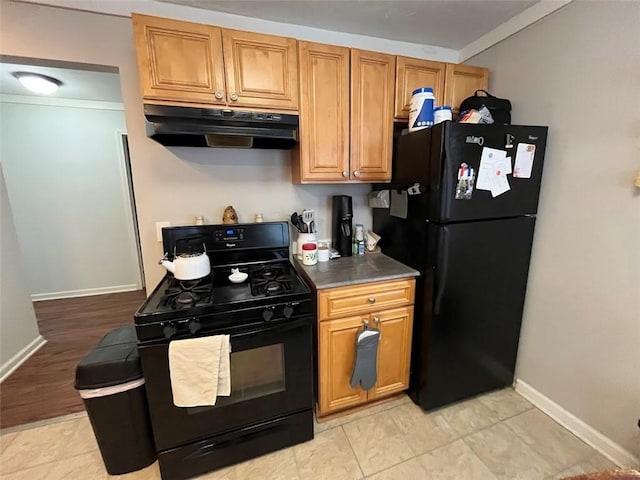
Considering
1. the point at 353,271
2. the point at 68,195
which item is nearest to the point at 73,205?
the point at 68,195

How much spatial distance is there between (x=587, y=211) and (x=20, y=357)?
4.30 m

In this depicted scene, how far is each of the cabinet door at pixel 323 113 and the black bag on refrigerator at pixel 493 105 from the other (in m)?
0.78

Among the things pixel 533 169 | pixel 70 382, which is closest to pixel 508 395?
pixel 533 169

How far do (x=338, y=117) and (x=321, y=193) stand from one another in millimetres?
579

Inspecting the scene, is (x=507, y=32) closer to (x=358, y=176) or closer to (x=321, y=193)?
(x=358, y=176)

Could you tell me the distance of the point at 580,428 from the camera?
5.25ft

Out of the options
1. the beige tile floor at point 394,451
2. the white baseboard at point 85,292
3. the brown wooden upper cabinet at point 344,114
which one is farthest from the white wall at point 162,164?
the white baseboard at point 85,292

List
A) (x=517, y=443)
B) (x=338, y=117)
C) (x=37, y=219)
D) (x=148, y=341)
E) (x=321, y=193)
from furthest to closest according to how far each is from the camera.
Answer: (x=37, y=219) → (x=321, y=193) → (x=338, y=117) → (x=517, y=443) → (x=148, y=341)

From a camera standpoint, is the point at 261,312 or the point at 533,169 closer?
the point at 261,312

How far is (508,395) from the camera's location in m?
1.93

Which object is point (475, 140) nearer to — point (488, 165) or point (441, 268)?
point (488, 165)

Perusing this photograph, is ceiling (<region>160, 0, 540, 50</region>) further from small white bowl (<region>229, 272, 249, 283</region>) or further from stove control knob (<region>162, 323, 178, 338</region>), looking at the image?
stove control knob (<region>162, 323, 178, 338</region>)

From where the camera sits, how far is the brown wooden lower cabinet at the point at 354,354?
Result: 5.28ft

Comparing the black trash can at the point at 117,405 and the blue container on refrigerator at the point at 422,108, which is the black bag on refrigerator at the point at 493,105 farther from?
the black trash can at the point at 117,405
